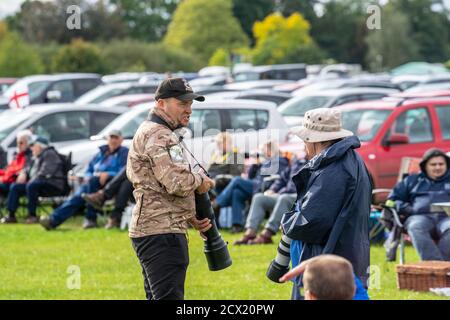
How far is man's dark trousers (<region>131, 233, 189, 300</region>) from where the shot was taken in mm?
7223

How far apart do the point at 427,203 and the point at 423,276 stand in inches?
65.0

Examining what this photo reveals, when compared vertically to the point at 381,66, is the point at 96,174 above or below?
above

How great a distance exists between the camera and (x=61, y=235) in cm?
1579

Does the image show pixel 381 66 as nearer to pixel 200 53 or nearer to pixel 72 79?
pixel 200 53

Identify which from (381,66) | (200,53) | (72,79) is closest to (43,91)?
(72,79)

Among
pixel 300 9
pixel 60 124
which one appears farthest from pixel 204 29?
pixel 60 124

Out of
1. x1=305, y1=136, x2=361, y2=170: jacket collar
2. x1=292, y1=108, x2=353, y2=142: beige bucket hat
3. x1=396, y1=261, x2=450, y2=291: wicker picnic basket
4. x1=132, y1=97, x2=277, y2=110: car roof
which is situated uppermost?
x1=292, y1=108, x2=353, y2=142: beige bucket hat

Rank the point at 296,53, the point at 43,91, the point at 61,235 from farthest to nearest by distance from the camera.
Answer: the point at 296,53, the point at 43,91, the point at 61,235

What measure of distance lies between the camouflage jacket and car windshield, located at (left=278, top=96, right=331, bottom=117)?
54.5 feet

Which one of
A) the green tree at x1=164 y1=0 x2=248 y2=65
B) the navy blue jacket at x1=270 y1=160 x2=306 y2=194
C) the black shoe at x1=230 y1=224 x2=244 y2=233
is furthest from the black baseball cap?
the green tree at x1=164 y1=0 x2=248 y2=65

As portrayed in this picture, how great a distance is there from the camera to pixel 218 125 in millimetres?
18859

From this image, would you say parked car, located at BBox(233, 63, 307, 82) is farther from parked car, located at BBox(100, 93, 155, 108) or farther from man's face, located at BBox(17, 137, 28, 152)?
man's face, located at BBox(17, 137, 28, 152)

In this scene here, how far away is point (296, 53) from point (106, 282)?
228ft
